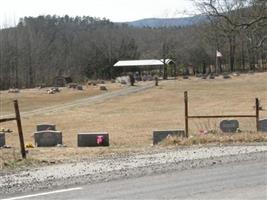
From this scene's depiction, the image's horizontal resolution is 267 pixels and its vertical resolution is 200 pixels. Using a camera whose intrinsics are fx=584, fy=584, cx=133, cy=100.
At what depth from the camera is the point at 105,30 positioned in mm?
170375

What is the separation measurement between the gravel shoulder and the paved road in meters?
0.53

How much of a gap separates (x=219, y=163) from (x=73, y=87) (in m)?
69.4

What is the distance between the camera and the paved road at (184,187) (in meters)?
7.80

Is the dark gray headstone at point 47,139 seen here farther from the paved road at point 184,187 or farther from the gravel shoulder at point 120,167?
the paved road at point 184,187

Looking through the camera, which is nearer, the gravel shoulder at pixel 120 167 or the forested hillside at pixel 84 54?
the gravel shoulder at pixel 120 167

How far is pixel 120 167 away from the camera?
1085cm

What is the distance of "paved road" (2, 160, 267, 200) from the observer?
7797mm

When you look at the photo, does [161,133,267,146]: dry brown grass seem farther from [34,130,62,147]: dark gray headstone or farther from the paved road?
[34,130,62,147]: dark gray headstone

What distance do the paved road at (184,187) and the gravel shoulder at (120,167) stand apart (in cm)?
53

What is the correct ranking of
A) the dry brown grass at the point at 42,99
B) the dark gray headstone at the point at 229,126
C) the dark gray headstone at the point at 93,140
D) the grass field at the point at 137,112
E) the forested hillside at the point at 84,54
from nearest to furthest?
1. the dark gray headstone at the point at 93,140
2. the dark gray headstone at the point at 229,126
3. the grass field at the point at 137,112
4. the dry brown grass at the point at 42,99
5. the forested hillside at the point at 84,54

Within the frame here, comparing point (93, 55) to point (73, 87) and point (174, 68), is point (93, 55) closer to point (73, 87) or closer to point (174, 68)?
point (174, 68)

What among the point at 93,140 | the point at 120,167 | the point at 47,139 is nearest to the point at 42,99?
the point at 47,139

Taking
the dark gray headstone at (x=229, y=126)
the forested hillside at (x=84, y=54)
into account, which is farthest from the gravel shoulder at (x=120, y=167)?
the forested hillside at (x=84, y=54)

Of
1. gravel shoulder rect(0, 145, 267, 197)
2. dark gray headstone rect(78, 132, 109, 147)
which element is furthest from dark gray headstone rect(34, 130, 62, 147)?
gravel shoulder rect(0, 145, 267, 197)
